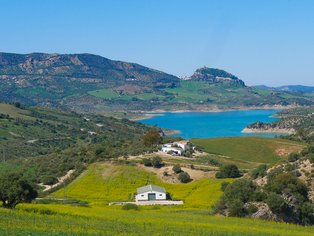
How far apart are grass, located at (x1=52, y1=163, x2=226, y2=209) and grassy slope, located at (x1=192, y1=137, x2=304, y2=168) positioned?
106ft

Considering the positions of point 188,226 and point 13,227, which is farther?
point 188,226

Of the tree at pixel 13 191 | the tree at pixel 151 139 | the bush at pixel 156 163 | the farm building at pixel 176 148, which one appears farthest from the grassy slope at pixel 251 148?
the tree at pixel 13 191

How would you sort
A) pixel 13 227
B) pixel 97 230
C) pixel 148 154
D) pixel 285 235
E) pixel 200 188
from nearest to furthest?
pixel 13 227 < pixel 97 230 < pixel 285 235 < pixel 200 188 < pixel 148 154

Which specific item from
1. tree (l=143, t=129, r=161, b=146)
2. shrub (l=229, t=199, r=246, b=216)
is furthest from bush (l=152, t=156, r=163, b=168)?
shrub (l=229, t=199, r=246, b=216)

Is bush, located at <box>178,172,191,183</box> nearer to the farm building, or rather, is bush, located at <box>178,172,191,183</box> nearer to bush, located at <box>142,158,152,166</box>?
bush, located at <box>142,158,152,166</box>

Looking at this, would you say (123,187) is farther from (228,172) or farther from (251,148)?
(251,148)

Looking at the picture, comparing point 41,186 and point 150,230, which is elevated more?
point 150,230

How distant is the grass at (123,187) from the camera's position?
6062cm

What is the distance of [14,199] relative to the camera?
132 ft

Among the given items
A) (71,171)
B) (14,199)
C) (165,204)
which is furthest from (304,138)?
(14,199)

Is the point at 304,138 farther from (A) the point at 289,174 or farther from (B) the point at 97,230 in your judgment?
(B) the point at 97,230

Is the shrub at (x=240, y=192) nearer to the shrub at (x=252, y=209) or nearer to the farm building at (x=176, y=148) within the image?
the shrub at (x=252, y=209)

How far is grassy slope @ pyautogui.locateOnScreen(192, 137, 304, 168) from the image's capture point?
106375 millimetres

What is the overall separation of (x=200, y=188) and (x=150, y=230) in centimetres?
3541
